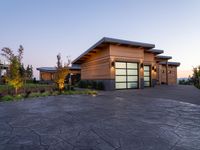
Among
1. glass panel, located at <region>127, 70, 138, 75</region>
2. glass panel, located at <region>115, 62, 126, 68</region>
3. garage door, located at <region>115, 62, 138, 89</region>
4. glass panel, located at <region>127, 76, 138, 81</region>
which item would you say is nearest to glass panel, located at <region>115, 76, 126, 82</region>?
garage door, located at <region>115, 62, 138, 89</region>

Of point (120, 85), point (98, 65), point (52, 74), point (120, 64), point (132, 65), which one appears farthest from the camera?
point (52, 74)

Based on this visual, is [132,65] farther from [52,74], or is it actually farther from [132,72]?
[52,74]

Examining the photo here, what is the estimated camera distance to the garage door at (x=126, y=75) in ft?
44.5

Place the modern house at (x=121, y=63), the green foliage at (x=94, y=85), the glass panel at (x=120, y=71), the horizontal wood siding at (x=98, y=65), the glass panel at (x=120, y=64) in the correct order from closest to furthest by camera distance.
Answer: the modern house at (x=121, y=63) < the horizontal wood siding at (x=98, y=65) < the glass panel at (x=120, y=64) < the glass panel at (x=120, y=71) < the green foliage at (x=94, y=85)

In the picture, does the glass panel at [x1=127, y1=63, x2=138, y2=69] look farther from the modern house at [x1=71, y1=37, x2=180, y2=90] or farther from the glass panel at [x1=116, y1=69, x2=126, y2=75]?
the glass panel at [x1=116, y1=69, x2=126, y2=75]

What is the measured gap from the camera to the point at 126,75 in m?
13.9

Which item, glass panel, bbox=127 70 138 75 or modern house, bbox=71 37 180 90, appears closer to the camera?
modern house, bbox=71 37 180 90

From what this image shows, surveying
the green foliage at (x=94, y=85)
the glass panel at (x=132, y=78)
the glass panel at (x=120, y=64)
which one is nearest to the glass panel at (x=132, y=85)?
the glass panel at (x=132, y=78)

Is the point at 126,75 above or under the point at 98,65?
under

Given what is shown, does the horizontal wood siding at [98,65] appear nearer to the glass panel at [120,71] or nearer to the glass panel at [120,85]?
the glass panel at [120,71]

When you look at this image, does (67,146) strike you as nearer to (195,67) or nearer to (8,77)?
(8,77)

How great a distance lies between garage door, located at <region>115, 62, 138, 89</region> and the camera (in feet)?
44.5

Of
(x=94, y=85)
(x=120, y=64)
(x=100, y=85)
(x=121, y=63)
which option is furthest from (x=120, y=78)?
(x=94, y=85)

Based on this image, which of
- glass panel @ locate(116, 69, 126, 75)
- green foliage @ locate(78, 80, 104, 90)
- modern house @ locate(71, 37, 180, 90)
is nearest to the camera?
modern house @ locate(71, 37, 180, 90)
